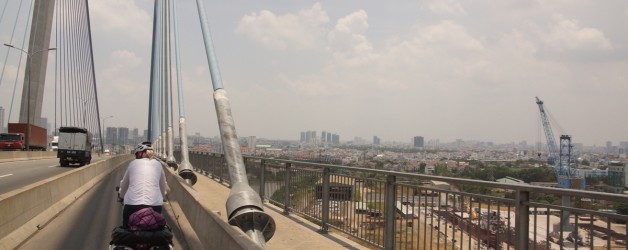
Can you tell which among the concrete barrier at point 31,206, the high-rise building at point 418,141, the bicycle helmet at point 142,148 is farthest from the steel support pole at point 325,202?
the high-rise building at point 418,141

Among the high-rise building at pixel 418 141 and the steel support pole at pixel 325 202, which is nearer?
the steel support pole at pixel 325 202

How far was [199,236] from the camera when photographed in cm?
749

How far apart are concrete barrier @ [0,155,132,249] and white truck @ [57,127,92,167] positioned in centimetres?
2263

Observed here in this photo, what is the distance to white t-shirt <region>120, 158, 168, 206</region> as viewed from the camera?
21.0 ft

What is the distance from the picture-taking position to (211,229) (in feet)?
20.4

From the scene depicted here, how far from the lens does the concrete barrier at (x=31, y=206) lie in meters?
7.74

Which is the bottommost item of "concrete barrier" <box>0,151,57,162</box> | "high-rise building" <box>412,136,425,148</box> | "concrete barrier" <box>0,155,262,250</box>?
"concrete barrier" <box>0,151,57,162</box>

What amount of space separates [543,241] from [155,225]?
367 centimetres

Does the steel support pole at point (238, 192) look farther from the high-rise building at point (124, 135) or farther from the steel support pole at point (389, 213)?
the high-rise building at point (124, 135)

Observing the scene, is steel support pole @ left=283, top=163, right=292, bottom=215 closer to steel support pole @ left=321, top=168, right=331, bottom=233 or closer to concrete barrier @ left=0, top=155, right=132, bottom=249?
steel support pole @ left=321, top=168, right=331, bottom=233

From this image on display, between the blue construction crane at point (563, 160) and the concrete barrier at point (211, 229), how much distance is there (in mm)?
5897

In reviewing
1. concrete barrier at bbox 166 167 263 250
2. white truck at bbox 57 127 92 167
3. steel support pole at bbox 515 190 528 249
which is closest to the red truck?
white truck at bbox 57 127 92 167

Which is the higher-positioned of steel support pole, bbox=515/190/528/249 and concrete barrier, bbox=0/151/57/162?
steel support pole, bbox=515/190/528/249

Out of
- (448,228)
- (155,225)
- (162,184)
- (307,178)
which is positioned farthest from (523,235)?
(307,178)
